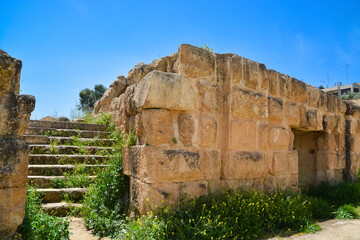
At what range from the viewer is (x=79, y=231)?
3.45 meters

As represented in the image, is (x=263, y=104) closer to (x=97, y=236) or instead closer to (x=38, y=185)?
(x=97, y=236)

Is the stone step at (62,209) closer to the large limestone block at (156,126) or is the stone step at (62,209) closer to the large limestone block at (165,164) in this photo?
the large limestone block at (165,164)

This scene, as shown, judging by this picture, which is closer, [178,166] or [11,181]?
[11,181]

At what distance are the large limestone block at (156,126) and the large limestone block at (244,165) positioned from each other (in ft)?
3.04

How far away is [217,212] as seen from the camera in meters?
3.07

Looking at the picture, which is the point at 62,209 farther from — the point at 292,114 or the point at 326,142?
the point at 326,142

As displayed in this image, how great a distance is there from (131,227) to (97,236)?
0.73 m

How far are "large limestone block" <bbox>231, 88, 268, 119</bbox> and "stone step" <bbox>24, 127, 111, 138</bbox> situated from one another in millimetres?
4024

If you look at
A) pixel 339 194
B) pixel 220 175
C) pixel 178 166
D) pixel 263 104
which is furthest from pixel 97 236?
pixel 339 194

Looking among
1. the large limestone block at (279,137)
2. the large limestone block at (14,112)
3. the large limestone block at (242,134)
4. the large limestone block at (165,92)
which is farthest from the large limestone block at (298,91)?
the large limestone block at (14,112)

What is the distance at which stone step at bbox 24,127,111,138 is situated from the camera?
6172 mm

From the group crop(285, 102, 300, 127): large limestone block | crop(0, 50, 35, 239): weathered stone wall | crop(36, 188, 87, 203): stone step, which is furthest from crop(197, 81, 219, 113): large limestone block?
crop(36, 188, 87, 203): stone step

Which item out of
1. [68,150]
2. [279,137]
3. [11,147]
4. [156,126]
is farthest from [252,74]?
[68,150]

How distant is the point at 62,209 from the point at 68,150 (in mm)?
1936
